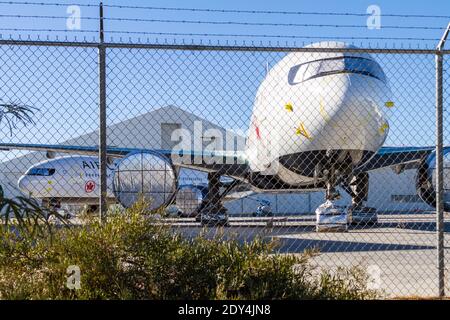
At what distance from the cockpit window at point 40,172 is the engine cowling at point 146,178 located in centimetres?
1542

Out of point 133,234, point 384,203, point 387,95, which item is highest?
point 387,95

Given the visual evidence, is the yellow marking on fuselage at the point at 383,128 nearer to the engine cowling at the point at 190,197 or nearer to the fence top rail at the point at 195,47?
the fence top rail at the point at 195,47

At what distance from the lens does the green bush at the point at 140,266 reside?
3.54 m

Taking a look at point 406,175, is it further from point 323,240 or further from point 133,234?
point 133,234

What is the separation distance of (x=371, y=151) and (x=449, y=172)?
3163 millimetres

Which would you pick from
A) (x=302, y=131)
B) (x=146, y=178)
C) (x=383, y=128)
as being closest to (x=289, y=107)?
(x=302, y=131)

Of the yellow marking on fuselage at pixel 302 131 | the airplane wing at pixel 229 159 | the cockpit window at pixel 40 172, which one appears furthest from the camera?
the cockpit window at pixel 40 172

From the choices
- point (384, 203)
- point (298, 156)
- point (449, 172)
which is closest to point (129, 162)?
point (298, 156)

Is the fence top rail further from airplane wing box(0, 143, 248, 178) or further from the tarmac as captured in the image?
airplane wing box(0, 143, 248, 178)

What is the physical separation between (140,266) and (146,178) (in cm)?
574

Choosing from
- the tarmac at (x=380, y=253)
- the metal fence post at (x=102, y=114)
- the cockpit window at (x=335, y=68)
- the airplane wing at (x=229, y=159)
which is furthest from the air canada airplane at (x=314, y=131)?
the metal fence post at (x=102, y=114)

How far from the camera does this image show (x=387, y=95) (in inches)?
418

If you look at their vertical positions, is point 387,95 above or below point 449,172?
above

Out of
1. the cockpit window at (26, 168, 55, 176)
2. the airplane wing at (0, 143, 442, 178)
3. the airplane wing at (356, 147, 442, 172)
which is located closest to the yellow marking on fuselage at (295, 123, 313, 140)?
the airplane wing at (0, 143, 442, 178)
